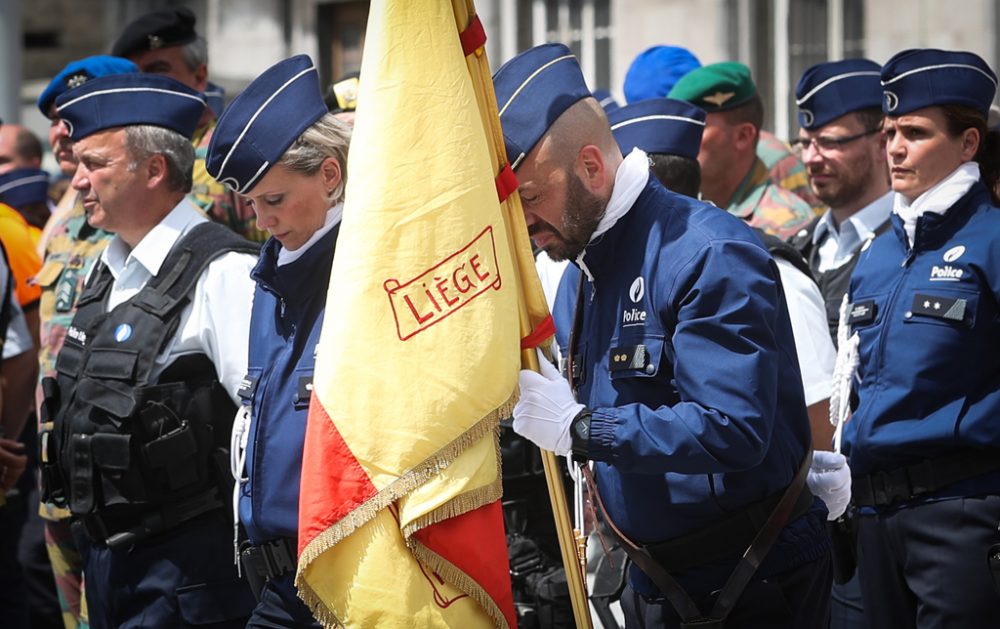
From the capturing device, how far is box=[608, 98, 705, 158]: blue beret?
5.19 metres

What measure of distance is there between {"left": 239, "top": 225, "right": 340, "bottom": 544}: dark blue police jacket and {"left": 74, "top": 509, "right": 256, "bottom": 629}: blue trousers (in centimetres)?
48

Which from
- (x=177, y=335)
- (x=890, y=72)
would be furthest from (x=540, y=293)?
(x=890, y=72)

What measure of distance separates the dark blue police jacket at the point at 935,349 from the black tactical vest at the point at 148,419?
2.09 m

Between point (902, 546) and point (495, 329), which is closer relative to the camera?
point (495, 329)

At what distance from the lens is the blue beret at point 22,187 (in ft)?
28.9

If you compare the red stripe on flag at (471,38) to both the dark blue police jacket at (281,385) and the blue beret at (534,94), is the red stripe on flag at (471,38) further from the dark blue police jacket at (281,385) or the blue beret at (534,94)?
the dark blue police jacket at (281,385)

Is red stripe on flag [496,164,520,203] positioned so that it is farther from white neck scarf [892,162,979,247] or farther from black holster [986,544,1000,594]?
black holster [986,544,1000,594]

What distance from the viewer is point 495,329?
359 cm

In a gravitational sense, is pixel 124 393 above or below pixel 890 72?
below

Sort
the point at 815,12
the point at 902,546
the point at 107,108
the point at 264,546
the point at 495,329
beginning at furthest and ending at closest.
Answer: the point at 815,12 < the point at 107,108 < the point at 902,546 < the point at 264,546 < the point at 495,329

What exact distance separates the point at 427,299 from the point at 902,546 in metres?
1.99

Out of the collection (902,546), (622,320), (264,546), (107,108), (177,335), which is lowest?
(902,546)

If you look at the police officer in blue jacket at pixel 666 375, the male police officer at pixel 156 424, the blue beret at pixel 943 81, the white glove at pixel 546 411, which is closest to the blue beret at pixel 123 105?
the male police officer at pixel 156 424

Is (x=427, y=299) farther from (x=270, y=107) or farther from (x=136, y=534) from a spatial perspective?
(x=136, y=534)
